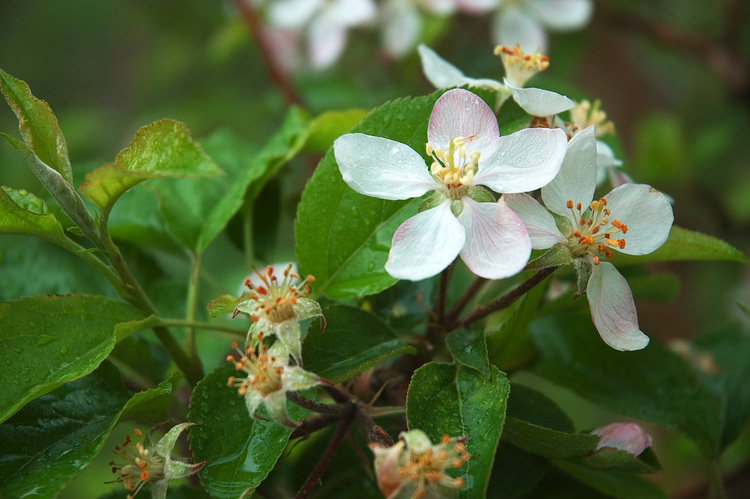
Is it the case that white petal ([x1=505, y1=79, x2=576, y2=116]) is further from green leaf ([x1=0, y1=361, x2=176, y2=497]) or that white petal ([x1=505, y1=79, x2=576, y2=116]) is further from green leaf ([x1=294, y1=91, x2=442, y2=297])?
green leaf ([x1=0, y1=361, x2=176, y2=497])

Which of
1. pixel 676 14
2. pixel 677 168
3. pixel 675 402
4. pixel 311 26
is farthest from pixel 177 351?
pixel 676 14

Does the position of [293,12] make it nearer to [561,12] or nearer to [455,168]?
[561,12]

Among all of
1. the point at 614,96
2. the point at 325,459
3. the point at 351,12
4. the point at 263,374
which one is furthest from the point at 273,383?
the point at 614,96

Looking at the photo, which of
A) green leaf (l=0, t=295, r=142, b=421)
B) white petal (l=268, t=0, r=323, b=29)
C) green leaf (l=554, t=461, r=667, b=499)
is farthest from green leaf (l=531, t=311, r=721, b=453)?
white petal (l=268, t=0, r=323, b=29)

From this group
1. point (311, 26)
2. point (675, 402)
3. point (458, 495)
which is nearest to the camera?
point (458, 495)

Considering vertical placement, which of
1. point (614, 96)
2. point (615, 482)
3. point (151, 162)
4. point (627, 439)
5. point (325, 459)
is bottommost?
point (614, 96)

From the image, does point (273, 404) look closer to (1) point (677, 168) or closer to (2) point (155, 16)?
(1) point (677, 168)
